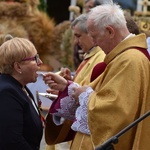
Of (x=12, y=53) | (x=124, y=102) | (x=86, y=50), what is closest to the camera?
(x=124, y=102)

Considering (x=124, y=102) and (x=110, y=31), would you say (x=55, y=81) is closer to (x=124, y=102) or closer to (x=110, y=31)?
(x=110, y=31)

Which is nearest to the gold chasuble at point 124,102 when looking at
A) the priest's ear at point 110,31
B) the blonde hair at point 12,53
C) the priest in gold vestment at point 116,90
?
the priest in gold vestment at point 116,90

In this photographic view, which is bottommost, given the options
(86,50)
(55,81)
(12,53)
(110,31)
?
(86,50)

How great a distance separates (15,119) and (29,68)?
41cm

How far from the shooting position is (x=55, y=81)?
13.7ft

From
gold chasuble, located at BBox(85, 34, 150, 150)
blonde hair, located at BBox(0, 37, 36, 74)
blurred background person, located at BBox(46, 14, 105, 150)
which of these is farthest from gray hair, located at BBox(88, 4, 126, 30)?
blurred background person, located at BBox(46, 14, 105, 150)

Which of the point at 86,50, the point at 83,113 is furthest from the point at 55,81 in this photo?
the point at 86,50

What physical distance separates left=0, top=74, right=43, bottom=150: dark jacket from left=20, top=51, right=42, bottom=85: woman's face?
0.27 feet

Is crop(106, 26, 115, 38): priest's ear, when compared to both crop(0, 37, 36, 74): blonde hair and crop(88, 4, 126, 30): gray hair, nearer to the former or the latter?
crop(88, 4, 126, 30): gray hair

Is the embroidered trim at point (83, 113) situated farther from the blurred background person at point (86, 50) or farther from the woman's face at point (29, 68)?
the blurred background person at point (86, 50)

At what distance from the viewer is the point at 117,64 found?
139 inches

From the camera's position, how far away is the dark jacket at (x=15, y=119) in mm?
3855

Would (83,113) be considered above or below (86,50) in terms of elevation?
above

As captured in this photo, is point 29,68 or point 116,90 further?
point 29,68
